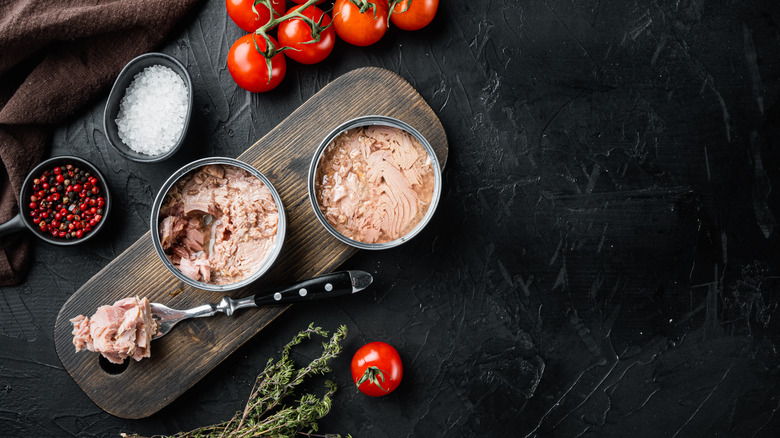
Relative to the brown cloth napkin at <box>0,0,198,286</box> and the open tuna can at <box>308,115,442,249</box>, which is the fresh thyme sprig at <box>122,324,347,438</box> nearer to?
the open tuna can at <box>308,115,442,249</box>

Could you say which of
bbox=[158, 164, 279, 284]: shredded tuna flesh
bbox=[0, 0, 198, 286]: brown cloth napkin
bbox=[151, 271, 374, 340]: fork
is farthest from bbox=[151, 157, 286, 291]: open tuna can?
bbox=[0, 0, 198, 286]: brown cloth napkin

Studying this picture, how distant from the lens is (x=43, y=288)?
245cm

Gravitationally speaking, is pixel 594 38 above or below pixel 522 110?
above

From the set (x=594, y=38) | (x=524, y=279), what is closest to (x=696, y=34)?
(x=594, y=38)

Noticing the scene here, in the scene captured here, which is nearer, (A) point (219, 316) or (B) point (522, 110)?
(A) point (219, 316)

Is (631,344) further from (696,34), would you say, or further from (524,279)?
(696,34)

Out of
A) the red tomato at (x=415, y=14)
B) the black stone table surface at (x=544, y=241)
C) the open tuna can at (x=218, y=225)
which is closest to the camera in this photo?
the open tuna can at (x=218, y=225)

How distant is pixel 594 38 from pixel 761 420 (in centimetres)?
212

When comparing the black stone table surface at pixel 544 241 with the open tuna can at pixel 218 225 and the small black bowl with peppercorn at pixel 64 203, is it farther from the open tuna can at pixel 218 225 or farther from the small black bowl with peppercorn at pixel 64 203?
the open tuna can at pixel 218 225

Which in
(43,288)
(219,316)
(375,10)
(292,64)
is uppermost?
(375,10)

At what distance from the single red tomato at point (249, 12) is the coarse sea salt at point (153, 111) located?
390 mm

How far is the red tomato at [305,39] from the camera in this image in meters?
2.29

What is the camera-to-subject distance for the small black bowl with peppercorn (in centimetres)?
229

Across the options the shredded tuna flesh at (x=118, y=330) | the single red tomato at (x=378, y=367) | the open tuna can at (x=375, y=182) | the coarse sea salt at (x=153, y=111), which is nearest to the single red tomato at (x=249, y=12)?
the coarse sea salt at (x=153, y=111)
